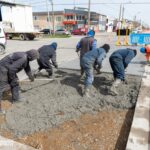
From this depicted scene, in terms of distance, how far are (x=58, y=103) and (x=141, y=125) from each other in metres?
1.94

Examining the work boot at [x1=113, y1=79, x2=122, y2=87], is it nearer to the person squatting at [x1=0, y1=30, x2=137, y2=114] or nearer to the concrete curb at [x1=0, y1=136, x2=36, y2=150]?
the person squatting at [x1=0, y1=30, x2=137, y2=114]

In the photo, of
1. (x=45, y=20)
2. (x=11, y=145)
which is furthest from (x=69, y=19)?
(x=11, y=145)

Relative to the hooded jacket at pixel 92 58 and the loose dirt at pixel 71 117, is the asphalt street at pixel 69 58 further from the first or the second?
the hooded jacket at pixel 92 58

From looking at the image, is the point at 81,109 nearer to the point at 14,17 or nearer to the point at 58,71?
the point at 58,71

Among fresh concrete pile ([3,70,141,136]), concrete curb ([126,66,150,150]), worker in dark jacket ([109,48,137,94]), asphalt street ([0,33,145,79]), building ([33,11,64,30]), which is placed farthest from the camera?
building ([33,11,64,30])

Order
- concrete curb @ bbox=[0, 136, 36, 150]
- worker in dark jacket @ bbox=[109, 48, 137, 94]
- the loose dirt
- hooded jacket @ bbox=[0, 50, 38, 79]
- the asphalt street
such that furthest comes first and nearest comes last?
the asphalt street, worker in dark jacket @ bbox=[109, 48, 137, 94], hooded jacket @ bbox=[0, 50, 38, 79], the loose dirt, concrete curb @ bbox=[0, 136, 36, 150]

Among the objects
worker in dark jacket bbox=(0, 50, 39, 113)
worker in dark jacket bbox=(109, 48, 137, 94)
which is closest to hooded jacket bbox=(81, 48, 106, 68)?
worker in dark jacket bbox=(109, 48, 137, 94)

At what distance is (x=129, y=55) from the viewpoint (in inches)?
217

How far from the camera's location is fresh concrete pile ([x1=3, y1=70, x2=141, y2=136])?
4.20 meters

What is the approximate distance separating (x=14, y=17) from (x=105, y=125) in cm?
2125

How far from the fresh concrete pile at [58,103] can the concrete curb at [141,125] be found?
206 millimetres

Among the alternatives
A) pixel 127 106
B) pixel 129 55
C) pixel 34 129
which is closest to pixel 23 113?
pixel 34 129

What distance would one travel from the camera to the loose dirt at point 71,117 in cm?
367

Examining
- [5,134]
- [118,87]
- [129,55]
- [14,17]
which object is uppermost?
[14,17]
